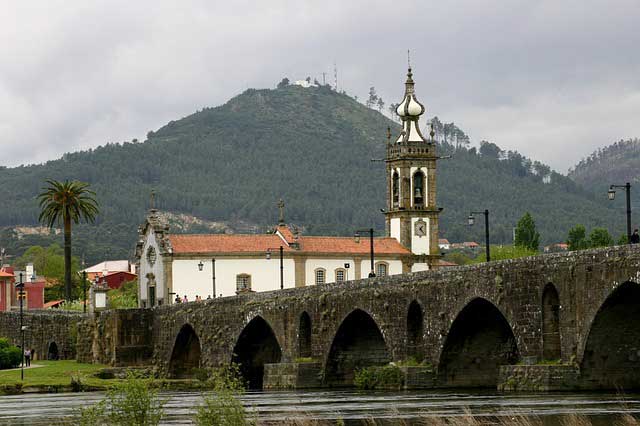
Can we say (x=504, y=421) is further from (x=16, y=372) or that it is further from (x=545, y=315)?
A: (x=16, y=372)

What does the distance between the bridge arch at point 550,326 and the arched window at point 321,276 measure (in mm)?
67211

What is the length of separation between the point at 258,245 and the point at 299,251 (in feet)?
10.6

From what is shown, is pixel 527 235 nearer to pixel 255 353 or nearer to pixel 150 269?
pixel 150 269

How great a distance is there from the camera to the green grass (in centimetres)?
8312

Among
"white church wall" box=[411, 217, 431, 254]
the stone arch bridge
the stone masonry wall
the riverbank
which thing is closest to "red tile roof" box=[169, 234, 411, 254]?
"white church wall" box=[411, 217, 431, 254]

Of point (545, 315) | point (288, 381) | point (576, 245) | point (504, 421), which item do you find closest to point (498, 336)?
point (545, 315)

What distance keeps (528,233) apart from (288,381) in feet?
327

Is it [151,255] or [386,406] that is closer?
[386,406]

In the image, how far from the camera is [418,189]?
13438 cm

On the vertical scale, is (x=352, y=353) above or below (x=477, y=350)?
below

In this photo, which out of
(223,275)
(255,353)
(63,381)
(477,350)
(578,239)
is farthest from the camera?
(578,239)

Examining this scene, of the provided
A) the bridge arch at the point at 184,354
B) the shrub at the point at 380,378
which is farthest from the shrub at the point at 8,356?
the shrub at the point at 380,378

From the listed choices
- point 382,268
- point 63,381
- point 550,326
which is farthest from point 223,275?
point 550,326

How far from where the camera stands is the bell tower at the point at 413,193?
5197 inches
